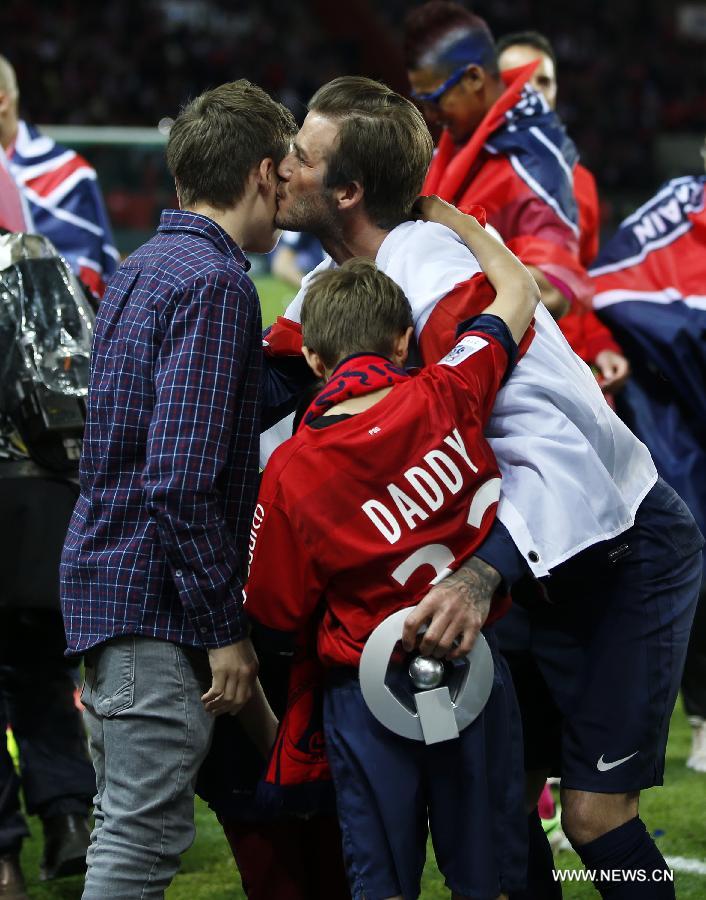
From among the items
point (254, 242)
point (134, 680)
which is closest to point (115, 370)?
point (254, 242)

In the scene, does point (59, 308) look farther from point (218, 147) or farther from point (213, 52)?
point (213, 52)

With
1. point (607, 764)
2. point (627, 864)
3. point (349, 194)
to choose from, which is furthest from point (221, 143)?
point (627, 864)

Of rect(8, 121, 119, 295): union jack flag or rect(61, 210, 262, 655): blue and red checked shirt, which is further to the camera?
rect(8, 121, 119, 295): union jack flag

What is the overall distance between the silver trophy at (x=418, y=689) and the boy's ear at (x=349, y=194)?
2.57 feet

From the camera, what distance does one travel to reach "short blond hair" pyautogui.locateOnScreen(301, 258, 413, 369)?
231cm

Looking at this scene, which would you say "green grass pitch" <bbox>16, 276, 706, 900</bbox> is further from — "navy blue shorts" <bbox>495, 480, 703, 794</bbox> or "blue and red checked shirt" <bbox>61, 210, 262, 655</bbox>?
"blue and red checked shirt" <bbox>61, 210, 262, 655</bbox>

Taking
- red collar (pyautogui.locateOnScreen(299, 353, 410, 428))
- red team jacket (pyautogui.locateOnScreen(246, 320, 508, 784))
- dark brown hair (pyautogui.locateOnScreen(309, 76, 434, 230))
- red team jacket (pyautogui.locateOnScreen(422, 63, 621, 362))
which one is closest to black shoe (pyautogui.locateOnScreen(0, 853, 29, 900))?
red team jacket (pyautogui.locateOnScreen(246, 320, 508, 784))

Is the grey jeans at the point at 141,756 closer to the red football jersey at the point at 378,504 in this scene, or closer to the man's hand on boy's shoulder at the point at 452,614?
the red football jersey at the point at 378,504

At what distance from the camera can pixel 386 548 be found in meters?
2.21

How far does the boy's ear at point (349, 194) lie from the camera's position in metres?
2.53

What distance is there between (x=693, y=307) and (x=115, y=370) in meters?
2.43

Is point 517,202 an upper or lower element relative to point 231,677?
upper

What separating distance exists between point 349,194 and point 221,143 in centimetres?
26

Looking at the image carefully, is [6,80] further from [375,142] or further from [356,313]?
[356,313]
